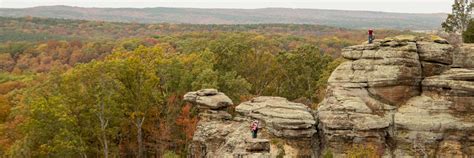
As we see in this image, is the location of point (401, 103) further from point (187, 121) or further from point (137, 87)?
point (137, 87)

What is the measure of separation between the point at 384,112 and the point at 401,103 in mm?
1948

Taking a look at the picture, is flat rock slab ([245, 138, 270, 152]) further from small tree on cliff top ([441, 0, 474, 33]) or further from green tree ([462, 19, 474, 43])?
small tree on cliff top ([441, 0, 474, 33])

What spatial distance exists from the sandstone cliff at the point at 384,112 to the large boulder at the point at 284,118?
0.28 feet

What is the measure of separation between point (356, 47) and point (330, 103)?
19.4 feet

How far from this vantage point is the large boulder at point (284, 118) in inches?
1586

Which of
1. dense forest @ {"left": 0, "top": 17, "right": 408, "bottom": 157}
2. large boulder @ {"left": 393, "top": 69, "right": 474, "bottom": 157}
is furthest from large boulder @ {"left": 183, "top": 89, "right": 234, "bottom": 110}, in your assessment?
large boulder @ {"left": 393, "top": 69, "right": 474, "bottom": 157}

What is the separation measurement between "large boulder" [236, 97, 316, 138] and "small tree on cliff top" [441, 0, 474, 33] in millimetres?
40015

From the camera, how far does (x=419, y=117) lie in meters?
38.6

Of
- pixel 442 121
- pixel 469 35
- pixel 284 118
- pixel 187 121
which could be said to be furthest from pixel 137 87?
pixel 469 35

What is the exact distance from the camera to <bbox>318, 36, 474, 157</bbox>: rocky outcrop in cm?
3784

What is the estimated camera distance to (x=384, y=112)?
39875 mm

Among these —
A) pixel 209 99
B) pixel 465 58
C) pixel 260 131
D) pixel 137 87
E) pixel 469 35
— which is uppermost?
pixel 469 35

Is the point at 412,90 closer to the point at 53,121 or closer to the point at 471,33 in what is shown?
the point at 471,33

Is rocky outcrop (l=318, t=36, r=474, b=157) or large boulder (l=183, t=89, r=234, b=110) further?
large boulder (l=183, t=89, r=234, b=110)
